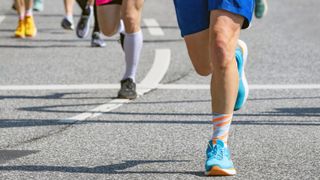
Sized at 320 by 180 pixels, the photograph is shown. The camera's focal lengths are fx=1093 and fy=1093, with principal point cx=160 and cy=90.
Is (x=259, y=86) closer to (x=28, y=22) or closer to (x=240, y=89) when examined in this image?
(x=240, y=89)

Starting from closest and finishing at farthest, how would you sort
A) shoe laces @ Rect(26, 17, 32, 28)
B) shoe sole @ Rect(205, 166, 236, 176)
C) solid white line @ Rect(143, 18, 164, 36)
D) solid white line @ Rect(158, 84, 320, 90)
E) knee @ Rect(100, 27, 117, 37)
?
shoe sole @ Rect(205, 166, 236, 176)
knee @ Rect(100, 27, 117, 37)
solid white line @ Rect(158, 84, 320, 90)
shoe laces @ Rect(26, 17, 32, 28)
solid white line @ Rect(143, 18, 164, 36)

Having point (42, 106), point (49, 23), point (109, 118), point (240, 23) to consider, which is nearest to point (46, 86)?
point (42, 106)

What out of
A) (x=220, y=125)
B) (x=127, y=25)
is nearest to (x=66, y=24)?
(x=127, y=25)

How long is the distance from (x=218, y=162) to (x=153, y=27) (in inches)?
386

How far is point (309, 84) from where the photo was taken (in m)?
9.69

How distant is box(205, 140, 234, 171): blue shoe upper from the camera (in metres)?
5.77

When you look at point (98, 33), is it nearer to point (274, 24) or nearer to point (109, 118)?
point (274, 24)

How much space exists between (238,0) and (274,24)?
33.0ft

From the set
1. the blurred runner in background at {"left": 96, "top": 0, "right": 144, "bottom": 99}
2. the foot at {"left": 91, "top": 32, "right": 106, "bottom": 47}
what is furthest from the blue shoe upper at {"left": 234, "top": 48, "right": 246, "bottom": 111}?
the foot at {"left": 91, "top": 32, "right": 106, "bottom": 47}

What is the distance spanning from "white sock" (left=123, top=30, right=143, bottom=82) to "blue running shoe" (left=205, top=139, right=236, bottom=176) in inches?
128

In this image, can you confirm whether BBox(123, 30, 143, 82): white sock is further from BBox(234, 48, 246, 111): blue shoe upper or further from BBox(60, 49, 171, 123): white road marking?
BBox(234, 48, 246, 111): blue shoe upper

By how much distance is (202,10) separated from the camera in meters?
6.03

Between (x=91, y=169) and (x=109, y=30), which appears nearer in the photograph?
(x=91, y=169)

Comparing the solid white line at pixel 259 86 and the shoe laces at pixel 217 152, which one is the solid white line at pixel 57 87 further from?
the shoe laces at pixel 217 152
